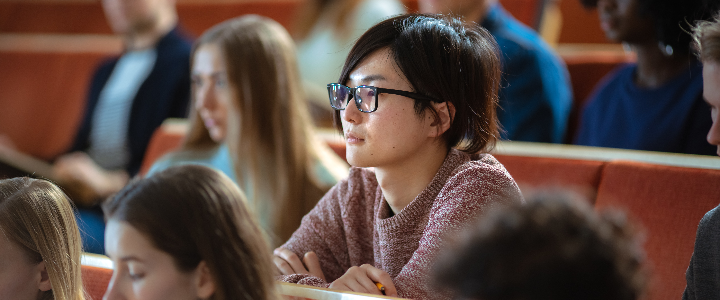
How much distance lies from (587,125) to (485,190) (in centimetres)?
93

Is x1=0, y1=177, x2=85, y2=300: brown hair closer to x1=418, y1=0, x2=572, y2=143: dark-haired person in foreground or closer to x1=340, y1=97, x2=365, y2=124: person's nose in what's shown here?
x1=340, y1=97, x2=365, y2=124: person's nose

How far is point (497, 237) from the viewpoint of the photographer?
1.65 feet

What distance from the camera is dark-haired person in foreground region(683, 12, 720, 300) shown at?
762 mm

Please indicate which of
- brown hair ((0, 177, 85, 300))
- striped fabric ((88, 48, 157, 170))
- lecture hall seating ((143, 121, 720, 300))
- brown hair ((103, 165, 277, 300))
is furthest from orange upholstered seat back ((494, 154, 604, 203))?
striped fabric ((88, 48, 157, 170))

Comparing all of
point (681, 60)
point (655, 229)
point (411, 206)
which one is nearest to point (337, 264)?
point (411, 206)

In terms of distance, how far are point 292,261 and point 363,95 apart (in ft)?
0.85

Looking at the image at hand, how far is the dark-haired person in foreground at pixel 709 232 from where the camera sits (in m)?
0.76

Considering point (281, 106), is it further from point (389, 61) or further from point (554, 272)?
point (554, 272)

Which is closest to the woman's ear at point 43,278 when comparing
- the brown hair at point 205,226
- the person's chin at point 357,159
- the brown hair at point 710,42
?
the brown hair at point 205,226

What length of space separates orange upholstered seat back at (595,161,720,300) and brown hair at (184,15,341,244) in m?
0.57

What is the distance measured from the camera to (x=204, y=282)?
64 cm

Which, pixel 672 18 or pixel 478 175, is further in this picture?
pixel 672 18

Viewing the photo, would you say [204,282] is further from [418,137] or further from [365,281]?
[418,137]

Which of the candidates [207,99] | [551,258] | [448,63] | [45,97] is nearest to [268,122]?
[207,99]
